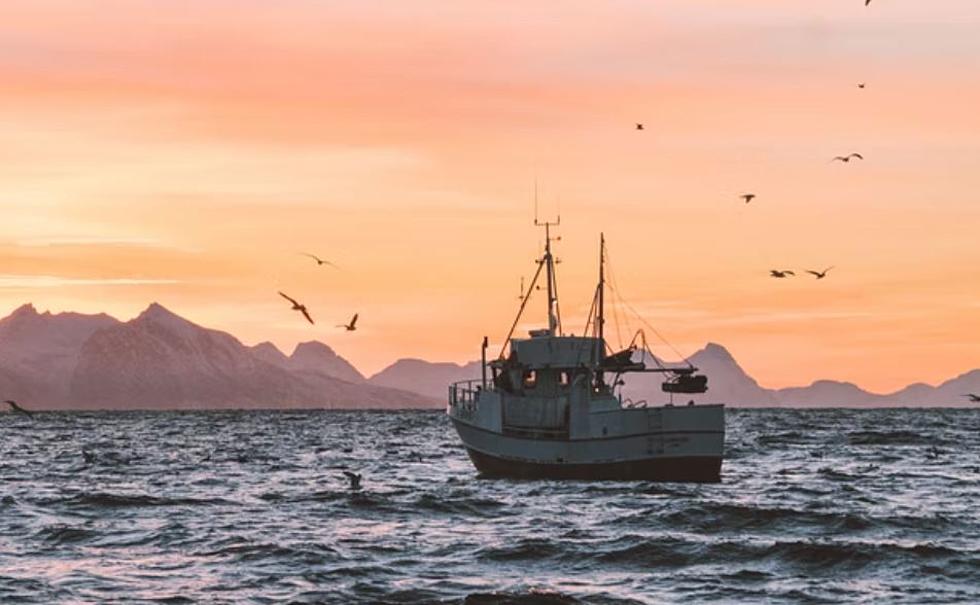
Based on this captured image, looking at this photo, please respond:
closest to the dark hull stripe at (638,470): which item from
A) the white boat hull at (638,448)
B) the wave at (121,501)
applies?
the white boat hull at (638,448)

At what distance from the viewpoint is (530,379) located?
2613 inches

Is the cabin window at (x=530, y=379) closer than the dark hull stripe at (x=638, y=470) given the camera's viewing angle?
No

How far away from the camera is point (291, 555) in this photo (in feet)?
133

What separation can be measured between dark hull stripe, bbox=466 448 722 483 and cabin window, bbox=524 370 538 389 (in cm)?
340

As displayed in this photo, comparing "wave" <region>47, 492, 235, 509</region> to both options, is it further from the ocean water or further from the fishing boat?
the fishing boat

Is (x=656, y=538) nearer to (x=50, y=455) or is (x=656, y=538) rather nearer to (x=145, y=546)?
(x=145, y=546)

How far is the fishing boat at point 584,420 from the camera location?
62500 millimetres

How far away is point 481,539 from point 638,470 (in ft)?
61.7

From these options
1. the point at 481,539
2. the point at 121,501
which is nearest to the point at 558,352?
the point at 121,501

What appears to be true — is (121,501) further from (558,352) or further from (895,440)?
(895,440)

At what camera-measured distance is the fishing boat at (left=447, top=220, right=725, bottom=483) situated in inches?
2461

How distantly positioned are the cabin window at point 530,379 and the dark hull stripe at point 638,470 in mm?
3398

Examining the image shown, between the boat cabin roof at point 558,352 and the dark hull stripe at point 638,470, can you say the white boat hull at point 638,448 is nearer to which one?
the dark hull stripe at point 638,470

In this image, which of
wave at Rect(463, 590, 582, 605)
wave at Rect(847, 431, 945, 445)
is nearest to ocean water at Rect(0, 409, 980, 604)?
wave at Rect(463, 590, 582, 605)
